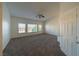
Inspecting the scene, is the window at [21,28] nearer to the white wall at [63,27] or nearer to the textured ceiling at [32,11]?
the textured ceiling at [32,11]

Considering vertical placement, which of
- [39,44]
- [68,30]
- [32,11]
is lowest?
[39,44]

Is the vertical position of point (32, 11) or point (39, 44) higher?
point (32, 11)

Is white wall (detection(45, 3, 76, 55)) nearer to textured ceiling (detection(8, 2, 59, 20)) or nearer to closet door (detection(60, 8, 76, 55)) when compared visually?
closet door (detection(60, 8, 76, 55))

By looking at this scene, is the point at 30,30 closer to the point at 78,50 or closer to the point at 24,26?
the point at 24,26

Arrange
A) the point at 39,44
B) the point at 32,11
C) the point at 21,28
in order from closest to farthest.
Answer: the point at 21,28 → the point at 32,11 → the point at 39,44

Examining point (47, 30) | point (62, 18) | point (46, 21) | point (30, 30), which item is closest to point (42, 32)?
point (47, 30)

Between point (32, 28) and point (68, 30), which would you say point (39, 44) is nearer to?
point (32, 28)

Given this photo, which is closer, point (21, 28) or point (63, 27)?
point (21, 28)

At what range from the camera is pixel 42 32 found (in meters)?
1.89

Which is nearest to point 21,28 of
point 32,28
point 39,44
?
point 32,28

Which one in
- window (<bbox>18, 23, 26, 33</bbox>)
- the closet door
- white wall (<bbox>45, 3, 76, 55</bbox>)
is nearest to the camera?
window (<bbox>18, 23, 26, 33</bbox>)

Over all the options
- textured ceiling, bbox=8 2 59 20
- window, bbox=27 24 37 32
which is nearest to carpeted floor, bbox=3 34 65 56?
window, bbox=27 24 37 32

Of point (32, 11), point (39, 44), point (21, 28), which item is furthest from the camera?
point (39, 44)

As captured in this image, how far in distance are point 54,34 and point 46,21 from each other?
34cm
